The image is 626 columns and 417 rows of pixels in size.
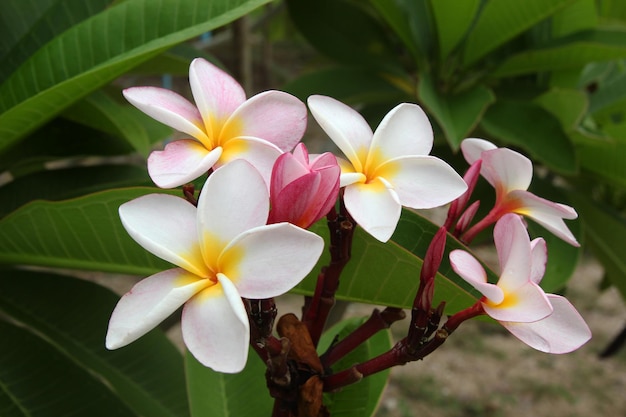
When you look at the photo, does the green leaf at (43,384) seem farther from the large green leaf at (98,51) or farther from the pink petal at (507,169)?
the pink petal at (507,169)

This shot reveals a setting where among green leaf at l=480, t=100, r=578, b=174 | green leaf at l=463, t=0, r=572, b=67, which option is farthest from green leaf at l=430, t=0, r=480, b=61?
green leaf at l=480, t=100, r=578, b=174

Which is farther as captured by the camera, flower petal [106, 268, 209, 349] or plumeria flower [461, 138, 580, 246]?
plumeria flower [461, 138, 580, 246]

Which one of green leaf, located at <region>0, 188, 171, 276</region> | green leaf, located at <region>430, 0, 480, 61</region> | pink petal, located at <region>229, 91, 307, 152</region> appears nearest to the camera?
pink petal, located at <region>229, 91, 307, 152</region>

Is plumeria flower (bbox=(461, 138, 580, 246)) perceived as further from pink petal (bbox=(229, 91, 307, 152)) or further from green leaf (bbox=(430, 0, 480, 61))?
green leaf (bbox=(430, 0, 480, 61))

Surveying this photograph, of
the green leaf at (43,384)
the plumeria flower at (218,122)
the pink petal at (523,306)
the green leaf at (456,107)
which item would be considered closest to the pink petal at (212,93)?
the plumeria flower at (218,122)

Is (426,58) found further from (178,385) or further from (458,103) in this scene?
(178,385)

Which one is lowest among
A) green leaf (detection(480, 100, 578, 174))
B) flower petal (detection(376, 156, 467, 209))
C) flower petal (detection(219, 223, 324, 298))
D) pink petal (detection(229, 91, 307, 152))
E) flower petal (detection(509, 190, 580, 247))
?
green leaf (detection(480, 100, 578, 174))

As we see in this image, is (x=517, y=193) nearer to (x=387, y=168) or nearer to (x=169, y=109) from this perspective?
(x=387, y=168)
